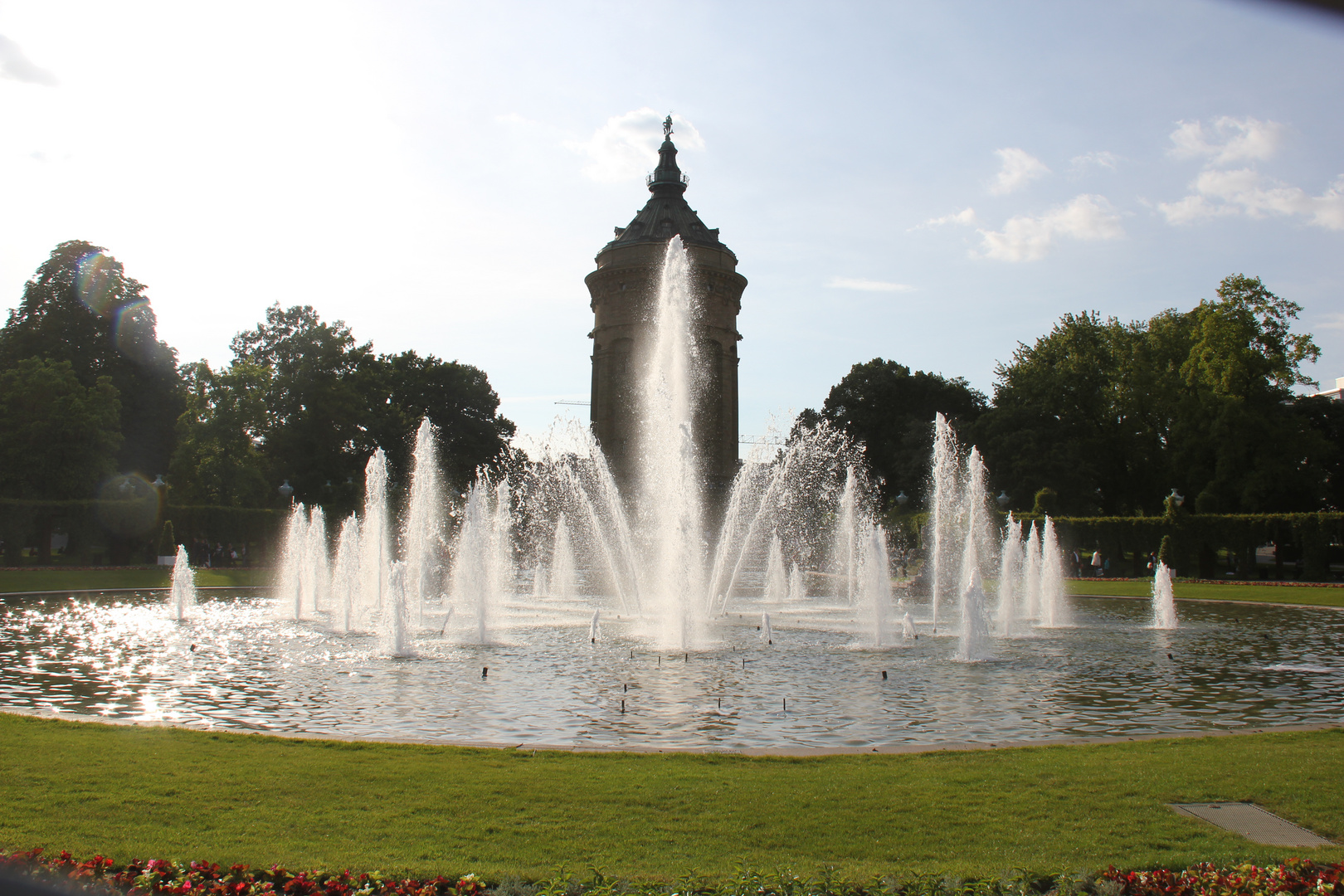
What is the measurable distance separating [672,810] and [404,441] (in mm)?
52228

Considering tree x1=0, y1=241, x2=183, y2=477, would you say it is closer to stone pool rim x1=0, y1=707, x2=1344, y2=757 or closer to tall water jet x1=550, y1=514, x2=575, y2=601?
tall water jet x1=550, y1=514, x2=575, y2=601

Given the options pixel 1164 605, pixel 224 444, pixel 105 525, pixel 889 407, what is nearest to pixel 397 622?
pixel 1164 605

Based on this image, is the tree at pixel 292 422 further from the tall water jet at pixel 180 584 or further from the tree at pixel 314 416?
the tall water jet at pixel 180 584

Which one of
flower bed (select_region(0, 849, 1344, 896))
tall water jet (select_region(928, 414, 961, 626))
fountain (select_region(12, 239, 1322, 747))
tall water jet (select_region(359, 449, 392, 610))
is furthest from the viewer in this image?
tall water jet (select_region(928, 414, 961, 626))

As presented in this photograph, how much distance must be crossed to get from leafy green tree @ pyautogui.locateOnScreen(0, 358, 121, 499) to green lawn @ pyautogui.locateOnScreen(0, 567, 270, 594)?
8022 mm

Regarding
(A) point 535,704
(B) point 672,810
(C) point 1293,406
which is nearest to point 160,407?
(A) point 535,704

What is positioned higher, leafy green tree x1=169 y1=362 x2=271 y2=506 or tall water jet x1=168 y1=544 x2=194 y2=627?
leafy green tree x1=169 y1=362 x2=271 y2=506

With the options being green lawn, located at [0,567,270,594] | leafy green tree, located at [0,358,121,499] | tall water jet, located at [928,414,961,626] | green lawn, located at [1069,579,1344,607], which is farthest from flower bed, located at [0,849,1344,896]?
leafy green tree, located at [0,358,121,499]

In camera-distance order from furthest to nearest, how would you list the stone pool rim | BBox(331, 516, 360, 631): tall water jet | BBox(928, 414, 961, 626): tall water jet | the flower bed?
Answer: BBox(928, 414, 961, 626): tall water jet → BBox(331, 516, 360, 631): tall water jet → the stone pool rim → the flower bed

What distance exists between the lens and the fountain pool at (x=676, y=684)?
379 inches

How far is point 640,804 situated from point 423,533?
31904mm

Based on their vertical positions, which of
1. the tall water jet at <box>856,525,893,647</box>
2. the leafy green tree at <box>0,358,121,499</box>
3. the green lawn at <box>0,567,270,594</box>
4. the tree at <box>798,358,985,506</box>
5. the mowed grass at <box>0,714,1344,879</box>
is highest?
the tree at <box>798,358,985,506</box>

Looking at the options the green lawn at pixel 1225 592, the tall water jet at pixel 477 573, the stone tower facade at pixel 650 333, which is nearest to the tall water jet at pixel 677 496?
the tall water jet at pixel 477 573

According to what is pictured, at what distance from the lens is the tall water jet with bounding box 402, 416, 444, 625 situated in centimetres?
2688
